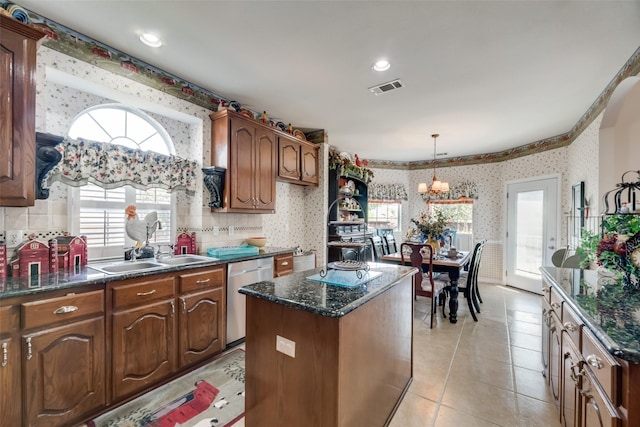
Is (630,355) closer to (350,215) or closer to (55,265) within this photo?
(55,265)

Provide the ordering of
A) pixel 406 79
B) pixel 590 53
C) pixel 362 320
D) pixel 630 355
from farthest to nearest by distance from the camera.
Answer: pixel 406 79 → pixel 590 53 → pixel 362 320 → pixel 630 355

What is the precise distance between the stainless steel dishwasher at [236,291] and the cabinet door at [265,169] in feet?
2.65

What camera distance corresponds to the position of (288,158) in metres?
3.85

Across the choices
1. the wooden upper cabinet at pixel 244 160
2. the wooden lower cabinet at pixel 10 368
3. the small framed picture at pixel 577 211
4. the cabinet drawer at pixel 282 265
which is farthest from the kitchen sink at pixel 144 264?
the small framed picture at pixel 577 211

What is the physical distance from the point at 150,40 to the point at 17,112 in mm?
1029

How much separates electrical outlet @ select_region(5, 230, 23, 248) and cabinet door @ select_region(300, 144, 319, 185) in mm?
2913

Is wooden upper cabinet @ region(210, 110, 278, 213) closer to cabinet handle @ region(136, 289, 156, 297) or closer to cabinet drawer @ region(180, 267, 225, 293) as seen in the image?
cabinet drawer @ region(180, 267, 225, 293)

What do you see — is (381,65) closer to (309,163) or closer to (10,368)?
(309,163)

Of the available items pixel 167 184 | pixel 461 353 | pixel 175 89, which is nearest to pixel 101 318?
pixel 167 184

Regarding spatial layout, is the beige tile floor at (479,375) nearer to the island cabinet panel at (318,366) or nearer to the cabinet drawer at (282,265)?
the island cabinet panel at (318,366)

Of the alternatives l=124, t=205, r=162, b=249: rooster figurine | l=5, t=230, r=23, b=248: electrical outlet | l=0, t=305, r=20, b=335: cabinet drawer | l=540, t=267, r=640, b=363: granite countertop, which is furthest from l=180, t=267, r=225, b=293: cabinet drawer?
l=540, t=267, r=640, b=363: granite countertop

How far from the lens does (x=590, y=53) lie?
2.24 metres

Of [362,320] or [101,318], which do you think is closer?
[362,320]

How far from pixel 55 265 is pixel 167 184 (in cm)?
110
